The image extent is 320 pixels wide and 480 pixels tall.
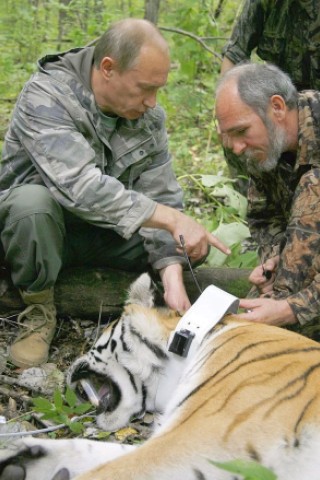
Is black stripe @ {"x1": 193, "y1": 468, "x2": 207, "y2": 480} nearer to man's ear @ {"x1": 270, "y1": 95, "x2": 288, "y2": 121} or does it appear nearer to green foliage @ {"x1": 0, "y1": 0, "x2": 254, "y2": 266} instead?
man's ear @ {"x1": 270, "y1": 95, "x2": 288, "y2": 121}

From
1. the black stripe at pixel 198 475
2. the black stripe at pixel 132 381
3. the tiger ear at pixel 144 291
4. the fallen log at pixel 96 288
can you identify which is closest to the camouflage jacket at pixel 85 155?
the fallen log at pixel 96 288

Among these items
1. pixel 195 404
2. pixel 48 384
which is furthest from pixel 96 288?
pixel 195 404

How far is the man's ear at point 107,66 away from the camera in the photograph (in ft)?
12.2

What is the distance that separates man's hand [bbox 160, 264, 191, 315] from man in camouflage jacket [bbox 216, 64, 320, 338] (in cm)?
32

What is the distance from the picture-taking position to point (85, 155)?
11.7 ft

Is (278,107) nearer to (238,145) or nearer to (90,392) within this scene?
(238,145)

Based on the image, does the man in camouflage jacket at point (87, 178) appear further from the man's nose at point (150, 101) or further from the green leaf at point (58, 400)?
the green leaf at point (58, 400)

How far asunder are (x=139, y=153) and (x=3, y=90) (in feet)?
14.2

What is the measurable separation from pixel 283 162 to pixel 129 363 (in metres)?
1.41

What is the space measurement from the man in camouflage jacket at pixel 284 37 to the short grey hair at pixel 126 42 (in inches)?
41.6

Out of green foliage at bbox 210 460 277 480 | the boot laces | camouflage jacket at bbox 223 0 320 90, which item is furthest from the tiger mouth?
camouflage jacket at bbox 223 0 320 90

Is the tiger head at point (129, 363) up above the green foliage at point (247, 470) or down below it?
below

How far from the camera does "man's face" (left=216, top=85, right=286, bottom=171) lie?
142 inches

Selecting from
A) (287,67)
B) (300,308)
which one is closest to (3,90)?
(287,67)
